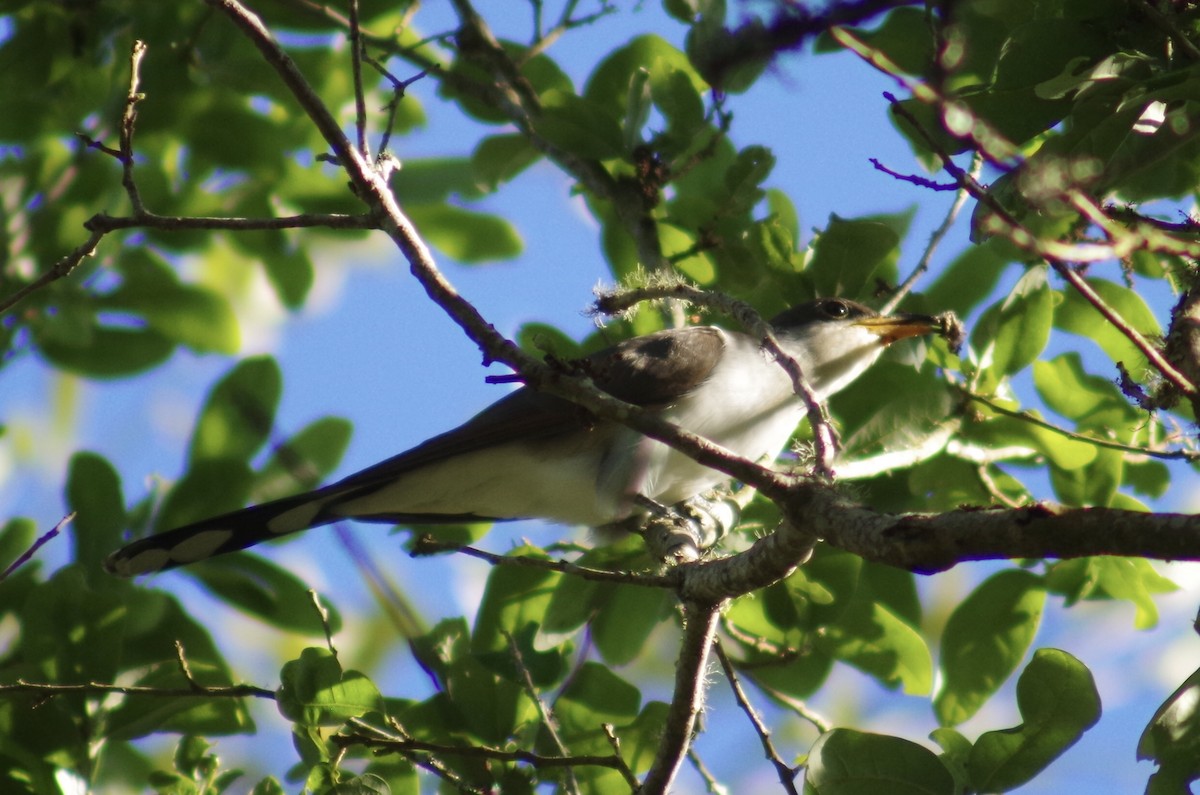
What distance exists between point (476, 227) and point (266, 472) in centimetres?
158

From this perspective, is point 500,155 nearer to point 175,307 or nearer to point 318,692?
point 175,307

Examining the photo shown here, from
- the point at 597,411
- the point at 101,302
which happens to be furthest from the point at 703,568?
the point at 101,302

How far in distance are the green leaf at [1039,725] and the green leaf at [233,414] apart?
2685 millimetres

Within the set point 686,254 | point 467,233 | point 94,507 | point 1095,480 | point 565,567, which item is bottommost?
point 565,567

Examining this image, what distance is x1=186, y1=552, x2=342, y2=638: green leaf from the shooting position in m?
4.15

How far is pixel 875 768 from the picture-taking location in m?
2.51

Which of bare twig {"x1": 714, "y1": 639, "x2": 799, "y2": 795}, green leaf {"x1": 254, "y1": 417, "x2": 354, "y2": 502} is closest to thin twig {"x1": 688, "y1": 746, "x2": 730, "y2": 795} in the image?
A: bare twig {"x1": 714, "y1": 639, "x2": 799, "y2": 795}

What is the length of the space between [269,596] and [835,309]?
2.54m

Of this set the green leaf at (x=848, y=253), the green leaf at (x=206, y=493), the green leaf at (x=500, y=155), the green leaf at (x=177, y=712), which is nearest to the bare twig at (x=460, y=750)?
the green leaf at (x=177, y=712)

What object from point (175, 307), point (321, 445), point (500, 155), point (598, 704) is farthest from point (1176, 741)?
point (175, 307)

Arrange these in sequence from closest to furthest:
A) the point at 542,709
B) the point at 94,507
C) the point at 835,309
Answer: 1. the point at 542,709
2. the point at 94,507
3. the point at 835,309

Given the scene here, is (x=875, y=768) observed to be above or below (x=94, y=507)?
below

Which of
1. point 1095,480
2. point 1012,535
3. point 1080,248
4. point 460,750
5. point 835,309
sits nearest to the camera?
point 1012,535

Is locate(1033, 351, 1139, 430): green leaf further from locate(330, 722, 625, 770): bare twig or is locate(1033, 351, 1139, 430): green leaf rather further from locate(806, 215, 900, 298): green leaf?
locate(330, 722, 625, 770): bare twig
